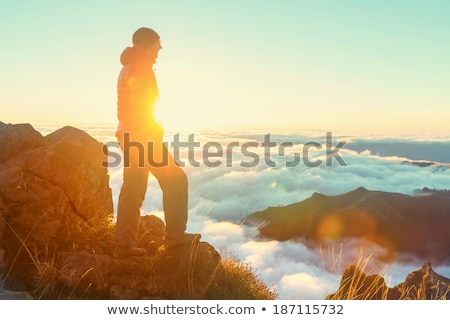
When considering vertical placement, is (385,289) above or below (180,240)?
below

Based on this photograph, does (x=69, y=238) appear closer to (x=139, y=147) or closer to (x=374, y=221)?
(x=139, y=147)

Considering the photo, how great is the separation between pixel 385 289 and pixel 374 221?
7178 inches

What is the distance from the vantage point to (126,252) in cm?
644

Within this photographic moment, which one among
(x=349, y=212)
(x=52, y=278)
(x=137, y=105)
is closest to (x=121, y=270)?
(x=52, y=278)

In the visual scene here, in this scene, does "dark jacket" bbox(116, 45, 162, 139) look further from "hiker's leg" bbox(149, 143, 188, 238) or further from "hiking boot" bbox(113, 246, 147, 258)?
"hiking boot" bbox(113, 246, 147, 258)

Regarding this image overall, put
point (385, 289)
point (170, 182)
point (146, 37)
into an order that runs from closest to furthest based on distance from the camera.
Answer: point (146, 37) → point (170, 182) → point (385, 289)

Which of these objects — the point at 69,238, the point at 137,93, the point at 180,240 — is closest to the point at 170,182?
the point at 180,240

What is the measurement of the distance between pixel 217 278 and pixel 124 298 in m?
1.37

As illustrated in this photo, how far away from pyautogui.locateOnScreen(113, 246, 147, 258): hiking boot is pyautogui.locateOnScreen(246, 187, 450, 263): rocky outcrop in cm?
16135

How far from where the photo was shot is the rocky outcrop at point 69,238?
6.03m

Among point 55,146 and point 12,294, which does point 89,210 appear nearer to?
point 55,146

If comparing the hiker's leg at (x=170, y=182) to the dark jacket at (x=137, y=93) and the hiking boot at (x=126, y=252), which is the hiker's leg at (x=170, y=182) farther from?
the hiking boot at (x=126, y=252)

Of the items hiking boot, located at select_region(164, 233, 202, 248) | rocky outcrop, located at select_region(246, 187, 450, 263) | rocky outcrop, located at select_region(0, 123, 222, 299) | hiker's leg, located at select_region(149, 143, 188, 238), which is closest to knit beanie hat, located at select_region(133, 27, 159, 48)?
hiker's leg, located at select_region(149, 143, 188, 238)

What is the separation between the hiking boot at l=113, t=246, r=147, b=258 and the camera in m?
6.43
